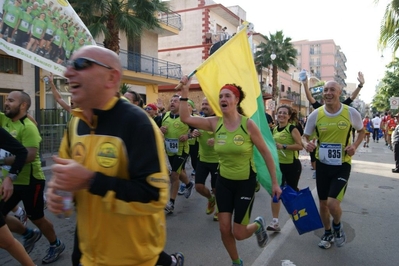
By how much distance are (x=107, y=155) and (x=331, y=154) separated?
145 inches

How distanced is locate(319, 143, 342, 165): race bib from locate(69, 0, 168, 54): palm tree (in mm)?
13146

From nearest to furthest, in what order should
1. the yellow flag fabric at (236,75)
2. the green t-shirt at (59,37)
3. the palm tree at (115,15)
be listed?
the green t-shirt at (59,37) < the yellow flag fabric at (236,75) < the palm tree at (115,15)

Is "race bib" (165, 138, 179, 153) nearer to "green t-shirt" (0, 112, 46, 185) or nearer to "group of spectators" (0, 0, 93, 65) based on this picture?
"group of spectators" (0, 0, 93, 65)

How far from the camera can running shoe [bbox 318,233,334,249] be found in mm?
4715

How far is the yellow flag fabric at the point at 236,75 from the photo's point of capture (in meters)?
4.91

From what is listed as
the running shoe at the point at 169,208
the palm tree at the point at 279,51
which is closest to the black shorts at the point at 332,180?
the running shoe at the point at 169,208

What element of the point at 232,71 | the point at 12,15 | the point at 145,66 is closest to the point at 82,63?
the point at 12,15

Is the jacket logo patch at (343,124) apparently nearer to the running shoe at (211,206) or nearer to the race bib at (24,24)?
the running shoe at (211,206)

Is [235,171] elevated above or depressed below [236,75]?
below

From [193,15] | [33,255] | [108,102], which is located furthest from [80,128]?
[193,15]

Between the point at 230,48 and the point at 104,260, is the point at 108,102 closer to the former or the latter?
the point at 104,260

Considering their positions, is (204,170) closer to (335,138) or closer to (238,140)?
(335,138)

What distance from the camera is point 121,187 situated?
1.62 m

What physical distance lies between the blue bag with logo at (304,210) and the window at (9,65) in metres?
14.7
